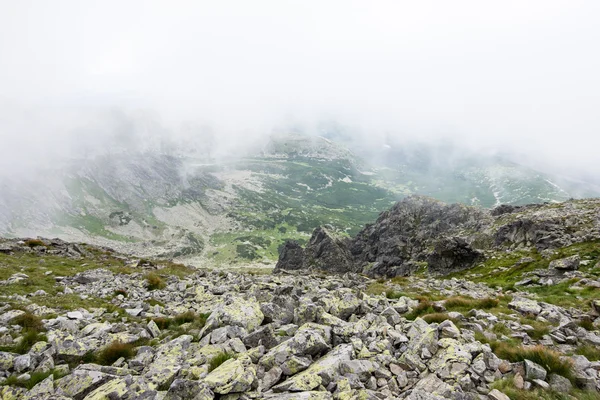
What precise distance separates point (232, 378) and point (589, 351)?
13426 mm

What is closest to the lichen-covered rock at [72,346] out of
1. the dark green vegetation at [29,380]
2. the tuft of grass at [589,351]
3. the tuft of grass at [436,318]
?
the dark green vegetation at [29,380]

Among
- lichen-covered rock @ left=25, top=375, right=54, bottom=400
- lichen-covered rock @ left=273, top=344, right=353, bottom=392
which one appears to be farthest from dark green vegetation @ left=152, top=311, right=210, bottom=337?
lichen-covered rock @ left=273, top=344, right=353, bottom=392

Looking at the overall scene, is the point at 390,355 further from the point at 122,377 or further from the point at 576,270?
the point at 576,270

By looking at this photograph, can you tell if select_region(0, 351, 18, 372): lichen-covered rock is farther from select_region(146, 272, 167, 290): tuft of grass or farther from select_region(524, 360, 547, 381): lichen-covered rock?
select_region(524, 360, 547, 381): lichen-covered rock

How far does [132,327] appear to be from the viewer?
53.0 ft

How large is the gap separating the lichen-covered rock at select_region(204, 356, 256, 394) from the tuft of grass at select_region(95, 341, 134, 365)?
219 inches

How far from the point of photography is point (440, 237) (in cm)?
7519

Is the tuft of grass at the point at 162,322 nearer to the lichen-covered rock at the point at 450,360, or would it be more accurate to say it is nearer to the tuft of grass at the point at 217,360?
the tuft of grass at the point at 217,360

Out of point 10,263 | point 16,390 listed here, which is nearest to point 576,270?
point 16,390

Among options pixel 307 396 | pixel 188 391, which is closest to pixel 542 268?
pixel 307 396

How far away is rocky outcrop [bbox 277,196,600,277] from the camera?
53.2m

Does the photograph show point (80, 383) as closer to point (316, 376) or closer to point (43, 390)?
point (43, 390)

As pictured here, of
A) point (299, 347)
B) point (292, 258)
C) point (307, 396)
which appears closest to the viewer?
point (307, 396)

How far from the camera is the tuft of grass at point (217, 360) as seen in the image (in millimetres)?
10441
